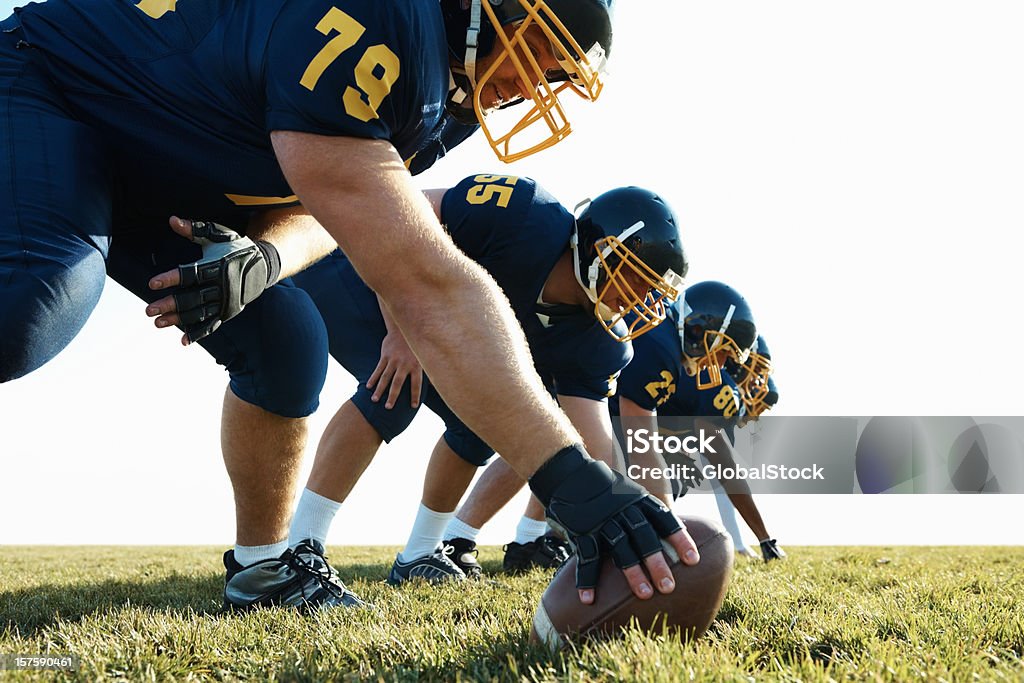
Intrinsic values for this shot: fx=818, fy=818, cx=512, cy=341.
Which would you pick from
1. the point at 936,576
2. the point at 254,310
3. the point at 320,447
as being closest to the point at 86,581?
the point at 320,447

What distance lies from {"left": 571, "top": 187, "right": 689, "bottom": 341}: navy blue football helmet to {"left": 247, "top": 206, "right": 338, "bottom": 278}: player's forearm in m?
1.64

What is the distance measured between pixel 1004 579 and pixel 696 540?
2.91 metres

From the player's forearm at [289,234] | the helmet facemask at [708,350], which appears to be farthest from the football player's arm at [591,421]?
the helmet facemask at [708,350]

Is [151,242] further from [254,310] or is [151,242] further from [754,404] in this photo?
[754,404]

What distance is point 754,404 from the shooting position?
27.3ft

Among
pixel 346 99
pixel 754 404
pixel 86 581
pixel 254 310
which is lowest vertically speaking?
pixel 754 404

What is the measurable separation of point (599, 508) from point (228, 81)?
53.4 inches

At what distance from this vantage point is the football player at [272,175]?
1666 mm

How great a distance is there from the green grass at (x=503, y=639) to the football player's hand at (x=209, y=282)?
77 centimetres

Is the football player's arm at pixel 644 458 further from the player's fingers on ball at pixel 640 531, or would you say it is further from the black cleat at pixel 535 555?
the player's fingers on ball at pixel 640 531

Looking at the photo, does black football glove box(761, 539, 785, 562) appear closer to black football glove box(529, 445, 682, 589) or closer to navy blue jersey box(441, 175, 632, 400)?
navy blue jersey box(441, 175, 632, 400)

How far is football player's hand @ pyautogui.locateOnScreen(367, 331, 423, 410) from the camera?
11.5 feet

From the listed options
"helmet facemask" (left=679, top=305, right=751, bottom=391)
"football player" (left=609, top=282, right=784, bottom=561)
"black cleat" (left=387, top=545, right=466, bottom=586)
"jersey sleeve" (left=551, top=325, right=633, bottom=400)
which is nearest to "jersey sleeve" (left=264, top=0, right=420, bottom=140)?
"jersey sleeve" (left=551, top=325, right=633, bottom=400)

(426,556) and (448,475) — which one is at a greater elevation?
(448,475)
